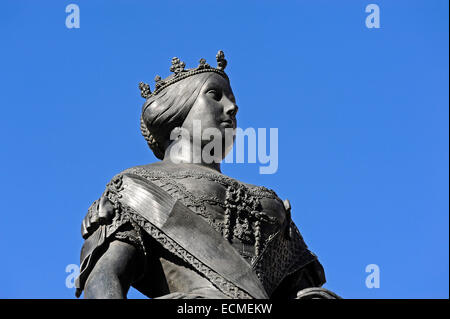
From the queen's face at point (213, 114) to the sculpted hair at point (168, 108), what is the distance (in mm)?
82

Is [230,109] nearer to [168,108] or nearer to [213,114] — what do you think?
[213,114]

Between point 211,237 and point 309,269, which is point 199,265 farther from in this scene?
point 309,269

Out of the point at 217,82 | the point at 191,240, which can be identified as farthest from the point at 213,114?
the point at 191,240

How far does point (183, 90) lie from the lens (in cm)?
1741

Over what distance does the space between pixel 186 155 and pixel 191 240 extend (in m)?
1.71

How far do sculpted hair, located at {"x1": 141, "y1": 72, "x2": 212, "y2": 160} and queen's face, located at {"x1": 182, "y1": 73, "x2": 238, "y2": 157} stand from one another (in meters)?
0.08

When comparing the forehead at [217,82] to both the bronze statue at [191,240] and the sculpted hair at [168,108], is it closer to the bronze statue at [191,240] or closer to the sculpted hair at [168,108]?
the sculpted hair at [168,108]

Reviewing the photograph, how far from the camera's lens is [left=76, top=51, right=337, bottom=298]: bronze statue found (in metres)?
15.5

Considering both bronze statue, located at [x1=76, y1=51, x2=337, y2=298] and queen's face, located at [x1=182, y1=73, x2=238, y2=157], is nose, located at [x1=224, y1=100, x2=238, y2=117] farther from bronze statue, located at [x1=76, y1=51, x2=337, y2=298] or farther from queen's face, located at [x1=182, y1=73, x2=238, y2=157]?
bronze statue, located at [x1=76, y1=51, x2=337, y2=298]

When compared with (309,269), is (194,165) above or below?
above

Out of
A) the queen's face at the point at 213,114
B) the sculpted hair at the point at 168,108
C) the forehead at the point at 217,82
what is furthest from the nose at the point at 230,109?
the sculpted hair at the point at 168,108
